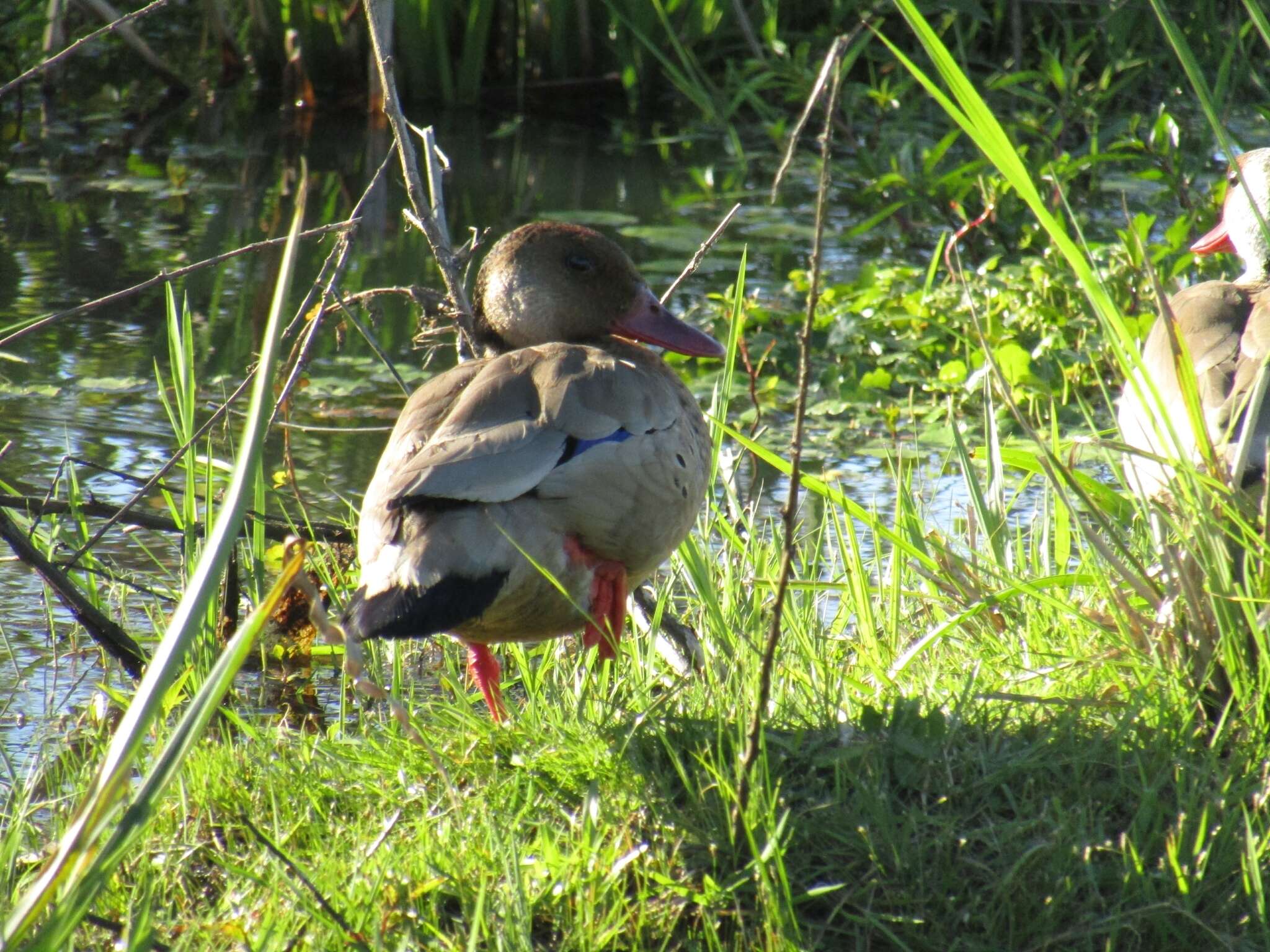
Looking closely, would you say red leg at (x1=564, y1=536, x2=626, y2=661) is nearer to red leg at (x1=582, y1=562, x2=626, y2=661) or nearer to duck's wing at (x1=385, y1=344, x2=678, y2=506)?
red leg at (x1=582, y1=562, x2=626, y2=661)

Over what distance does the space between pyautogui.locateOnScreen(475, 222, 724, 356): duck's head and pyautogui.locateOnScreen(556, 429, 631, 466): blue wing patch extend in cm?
79

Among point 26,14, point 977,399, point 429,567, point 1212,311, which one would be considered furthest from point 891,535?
point 26,14

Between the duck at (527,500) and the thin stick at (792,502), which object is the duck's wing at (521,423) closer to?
the duck at (527,500)

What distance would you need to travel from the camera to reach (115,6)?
9.70m

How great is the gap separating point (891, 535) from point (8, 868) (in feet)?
5.31

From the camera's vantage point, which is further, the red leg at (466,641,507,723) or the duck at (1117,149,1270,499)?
the red leg at (466,641,507,723)

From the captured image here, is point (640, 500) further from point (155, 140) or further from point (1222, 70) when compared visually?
point (155, 140)

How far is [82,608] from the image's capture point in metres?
3.23

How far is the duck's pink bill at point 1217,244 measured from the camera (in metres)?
4.52

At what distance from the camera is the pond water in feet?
14.2

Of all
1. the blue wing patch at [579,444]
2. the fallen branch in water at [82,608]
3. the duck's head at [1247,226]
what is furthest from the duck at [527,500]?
the duck's head at [1247,226]

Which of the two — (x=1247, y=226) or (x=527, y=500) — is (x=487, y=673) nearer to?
(x=527, y=500)

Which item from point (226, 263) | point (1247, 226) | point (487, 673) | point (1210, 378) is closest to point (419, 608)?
point (487, 673)

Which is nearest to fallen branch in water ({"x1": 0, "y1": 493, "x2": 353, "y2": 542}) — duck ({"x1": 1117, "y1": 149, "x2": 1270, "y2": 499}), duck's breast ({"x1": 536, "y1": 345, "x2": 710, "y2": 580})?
duck's breast ({"x1": 536, "y1": 345, "x2": 710, "y2": 580})
